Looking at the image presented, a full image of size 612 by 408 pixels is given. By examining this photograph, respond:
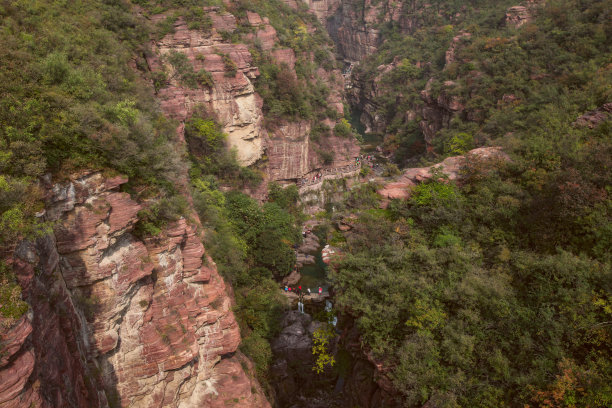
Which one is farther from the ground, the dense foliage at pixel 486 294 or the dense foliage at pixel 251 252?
the dense foliage at pixel 486 294

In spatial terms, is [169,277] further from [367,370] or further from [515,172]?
[515,172]

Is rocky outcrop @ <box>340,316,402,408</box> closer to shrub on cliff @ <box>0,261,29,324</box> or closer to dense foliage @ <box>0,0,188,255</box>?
dense foliage @ <box>0,0,188,255</box>

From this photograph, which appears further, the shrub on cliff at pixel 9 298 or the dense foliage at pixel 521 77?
the dense foliage at pixel 521 77

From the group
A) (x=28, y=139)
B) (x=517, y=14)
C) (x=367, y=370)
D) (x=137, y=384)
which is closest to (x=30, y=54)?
(x=28, y=139)

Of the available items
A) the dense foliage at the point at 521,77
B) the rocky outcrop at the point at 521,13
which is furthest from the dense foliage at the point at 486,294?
the rocky outcrop at the point at 521,13

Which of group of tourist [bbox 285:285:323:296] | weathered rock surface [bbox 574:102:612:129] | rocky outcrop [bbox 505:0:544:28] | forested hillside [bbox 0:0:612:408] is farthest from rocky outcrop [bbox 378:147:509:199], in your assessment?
rocky outcrop [bbox 505:0:544:28]

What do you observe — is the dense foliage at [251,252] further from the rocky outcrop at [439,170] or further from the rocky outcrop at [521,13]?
the rocky outcrop at [521,13]
